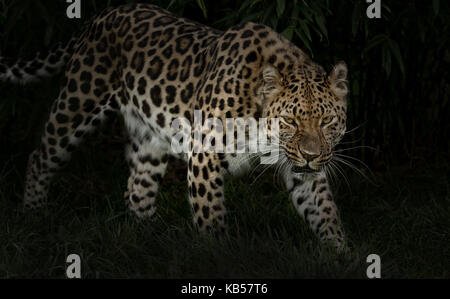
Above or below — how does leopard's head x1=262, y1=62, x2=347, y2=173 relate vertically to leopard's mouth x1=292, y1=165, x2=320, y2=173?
above

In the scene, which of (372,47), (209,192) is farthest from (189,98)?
(372,47)

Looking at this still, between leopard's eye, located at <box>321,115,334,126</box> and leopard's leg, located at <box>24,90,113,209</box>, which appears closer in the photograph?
leopard's eye, located at <box>321,115,334,126</box>

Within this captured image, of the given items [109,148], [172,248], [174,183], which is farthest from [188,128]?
[109,148]

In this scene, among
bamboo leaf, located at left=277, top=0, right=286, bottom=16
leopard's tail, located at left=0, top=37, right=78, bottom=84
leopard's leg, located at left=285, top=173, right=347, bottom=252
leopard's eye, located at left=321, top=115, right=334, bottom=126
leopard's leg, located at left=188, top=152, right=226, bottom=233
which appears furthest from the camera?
leopard's tail, located at left=0, top=37, right=78, bottom=84

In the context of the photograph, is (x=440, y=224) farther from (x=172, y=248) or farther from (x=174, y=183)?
(x=174, y=183)

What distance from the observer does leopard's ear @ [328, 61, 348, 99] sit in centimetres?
547

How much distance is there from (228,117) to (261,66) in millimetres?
436

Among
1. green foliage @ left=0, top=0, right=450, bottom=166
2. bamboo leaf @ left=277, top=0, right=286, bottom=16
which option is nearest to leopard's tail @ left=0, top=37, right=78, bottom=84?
green foliage @ left=0, top=0, right=450, bottom=166

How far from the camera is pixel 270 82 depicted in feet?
17.9

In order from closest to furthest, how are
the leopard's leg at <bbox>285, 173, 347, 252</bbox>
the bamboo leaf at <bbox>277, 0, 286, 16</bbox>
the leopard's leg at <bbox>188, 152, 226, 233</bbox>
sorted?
the leopard's leg at <bbox>188, 152, 226, 233</bbox>
the leopard's leg at <bbox>285, 173, 347, 252</bbox>
the bamboo leaf at <bbox>277, 0, 286, 16</bbox>

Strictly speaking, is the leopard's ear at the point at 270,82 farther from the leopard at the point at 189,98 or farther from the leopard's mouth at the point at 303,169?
the leopard's mouth at the point at 303,169

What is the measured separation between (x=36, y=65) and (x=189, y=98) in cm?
144

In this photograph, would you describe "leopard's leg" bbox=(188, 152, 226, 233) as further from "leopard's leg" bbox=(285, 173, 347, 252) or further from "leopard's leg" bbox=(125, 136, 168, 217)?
"leopard's leg" bbox=(125, 136, 168, 217)

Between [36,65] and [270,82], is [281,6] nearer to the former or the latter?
[270,82]
